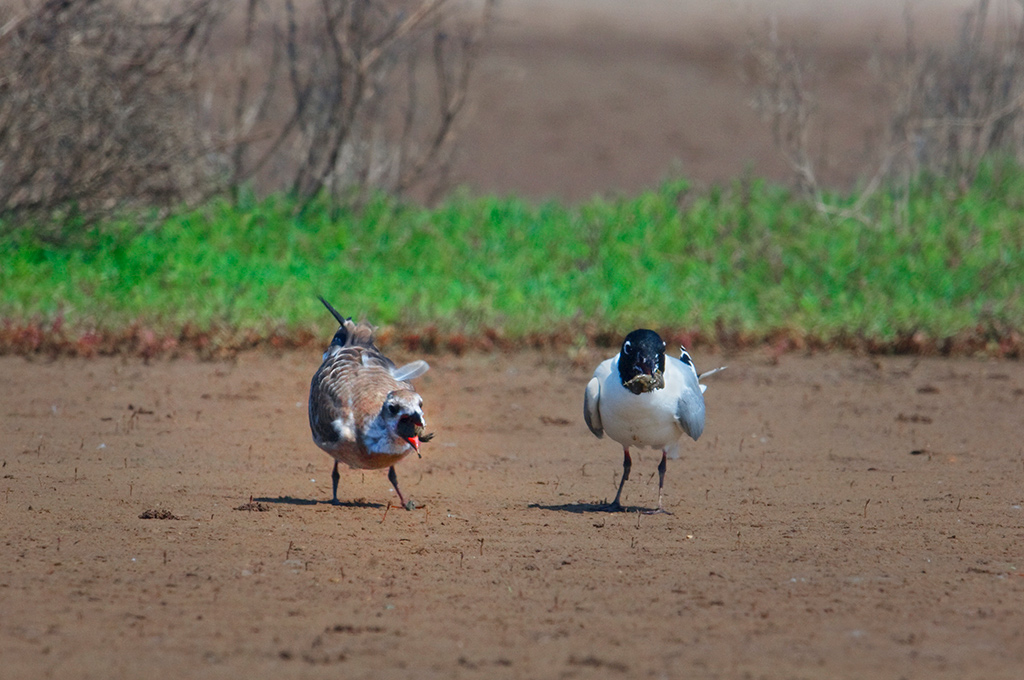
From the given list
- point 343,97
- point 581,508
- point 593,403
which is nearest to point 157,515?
point 581,508

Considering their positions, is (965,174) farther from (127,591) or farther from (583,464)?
(127,591)

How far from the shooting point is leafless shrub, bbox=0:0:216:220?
10.9 meters

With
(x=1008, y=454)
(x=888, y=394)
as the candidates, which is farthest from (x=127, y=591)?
(x=888, y=394)

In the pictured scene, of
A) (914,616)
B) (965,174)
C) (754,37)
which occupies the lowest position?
(914,616)

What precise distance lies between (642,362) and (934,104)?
29.9ft

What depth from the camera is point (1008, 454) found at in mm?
6871

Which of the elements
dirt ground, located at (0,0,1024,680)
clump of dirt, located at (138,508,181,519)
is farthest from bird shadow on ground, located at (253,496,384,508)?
clump of dirt, located at (138,508,181,519)

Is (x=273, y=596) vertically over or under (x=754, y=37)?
under

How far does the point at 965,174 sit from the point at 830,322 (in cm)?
486

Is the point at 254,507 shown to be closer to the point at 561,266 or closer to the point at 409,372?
the point at 409,372

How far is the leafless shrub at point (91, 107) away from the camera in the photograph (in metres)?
10.9

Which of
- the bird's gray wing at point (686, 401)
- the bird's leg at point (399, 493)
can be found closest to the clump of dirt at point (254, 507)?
the bird's leg at point (399, 493)

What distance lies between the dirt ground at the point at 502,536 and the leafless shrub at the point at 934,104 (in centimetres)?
481

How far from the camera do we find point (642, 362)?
5.52 metres
